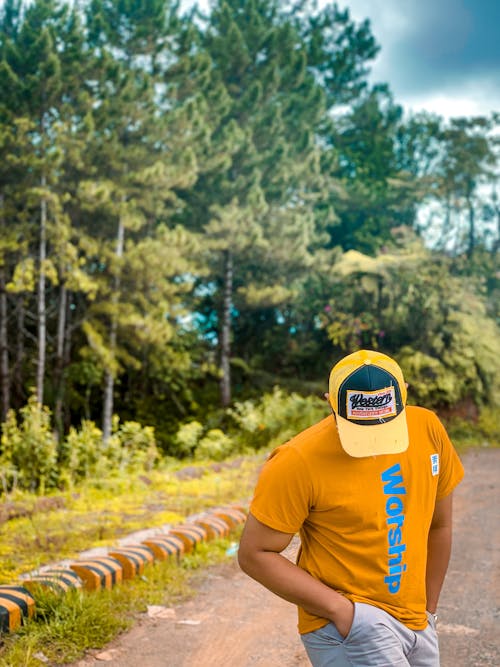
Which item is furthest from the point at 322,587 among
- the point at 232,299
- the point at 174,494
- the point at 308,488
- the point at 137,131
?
the point at 232,299

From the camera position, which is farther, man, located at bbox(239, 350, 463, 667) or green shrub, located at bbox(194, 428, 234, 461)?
green shrub, located at bbox(194, 428, 234, 461)

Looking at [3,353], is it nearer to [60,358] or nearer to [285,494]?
[60,358]

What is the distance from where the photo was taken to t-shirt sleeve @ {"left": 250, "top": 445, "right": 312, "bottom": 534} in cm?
206

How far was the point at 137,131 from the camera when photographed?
17812 millimetres

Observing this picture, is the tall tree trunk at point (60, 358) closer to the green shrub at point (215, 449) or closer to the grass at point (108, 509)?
the green shrub at point (215, 449)

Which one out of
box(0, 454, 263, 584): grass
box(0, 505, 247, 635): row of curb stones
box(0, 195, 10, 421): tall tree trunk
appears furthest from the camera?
box(0, 195, 10, 421): tall tree trunk

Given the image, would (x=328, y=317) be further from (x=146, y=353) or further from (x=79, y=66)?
(x=79, y=66)

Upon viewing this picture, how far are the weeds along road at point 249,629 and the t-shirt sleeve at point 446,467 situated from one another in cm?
250

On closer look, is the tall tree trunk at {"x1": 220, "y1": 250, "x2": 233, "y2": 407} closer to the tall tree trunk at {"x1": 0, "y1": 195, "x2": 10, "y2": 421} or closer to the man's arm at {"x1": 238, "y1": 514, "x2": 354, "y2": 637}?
the tall tree trunk at {"x1": 0, "y1": 195, "x2": 10, "y2": 421}

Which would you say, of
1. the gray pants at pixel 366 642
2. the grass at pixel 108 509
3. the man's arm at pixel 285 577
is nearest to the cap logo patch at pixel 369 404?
the man's arm at pixel 285 577

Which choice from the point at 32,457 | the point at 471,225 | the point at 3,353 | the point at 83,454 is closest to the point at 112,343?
the point at 3,353

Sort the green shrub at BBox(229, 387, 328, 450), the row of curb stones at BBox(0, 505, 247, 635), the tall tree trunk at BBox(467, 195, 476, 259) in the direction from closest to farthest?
1. the row of curb stones at BBox(0, 505, 247, 635)
2. the green shrub at BBox(229, 387, 328, 450)
3. the tall tree trunk at BBox(467, 195, 476, 259)

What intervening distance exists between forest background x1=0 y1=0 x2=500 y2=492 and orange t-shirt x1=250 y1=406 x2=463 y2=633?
9487 millimetres

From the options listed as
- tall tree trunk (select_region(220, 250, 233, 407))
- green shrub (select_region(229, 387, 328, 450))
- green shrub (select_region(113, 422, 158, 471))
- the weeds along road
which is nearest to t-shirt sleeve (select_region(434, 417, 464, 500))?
the weeds along road
